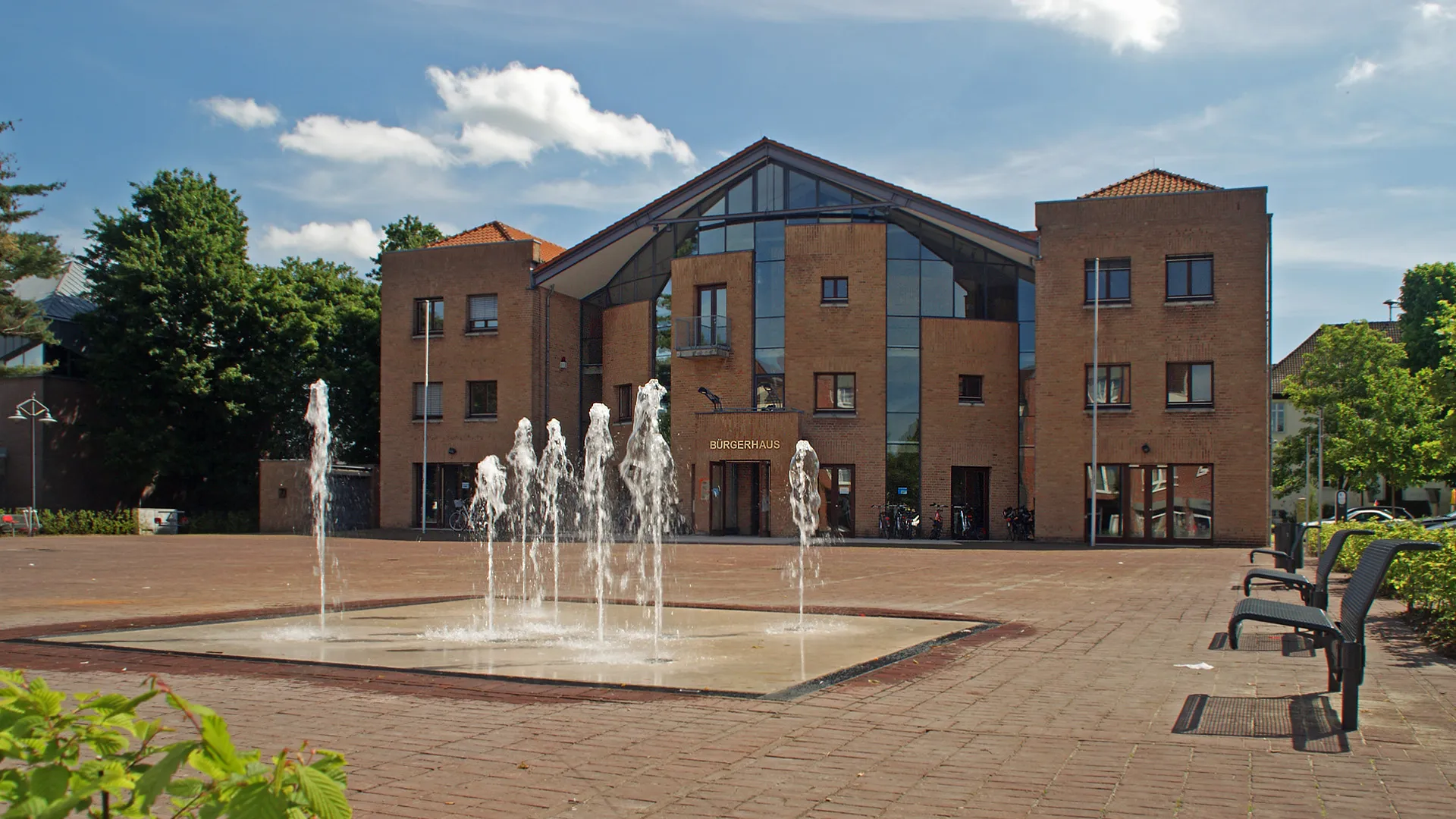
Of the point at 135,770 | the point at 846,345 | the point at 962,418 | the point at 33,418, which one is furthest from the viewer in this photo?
the point at 33,418

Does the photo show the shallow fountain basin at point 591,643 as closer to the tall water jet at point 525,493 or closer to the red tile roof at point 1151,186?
the tall water jet at point 525,493

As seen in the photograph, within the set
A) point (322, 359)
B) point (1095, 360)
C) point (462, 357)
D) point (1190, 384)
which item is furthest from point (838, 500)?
point (322, 359)

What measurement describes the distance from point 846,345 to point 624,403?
9.34 metres

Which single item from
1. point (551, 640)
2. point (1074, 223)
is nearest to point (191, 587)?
point (551, 640)

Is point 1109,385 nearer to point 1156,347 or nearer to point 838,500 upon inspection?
point 1156,347

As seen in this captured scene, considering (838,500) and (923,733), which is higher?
(923,733)

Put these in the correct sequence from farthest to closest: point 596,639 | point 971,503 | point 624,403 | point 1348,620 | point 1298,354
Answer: point 1298,354
point 624,403
point 971,503
point 596,639
point 1348,620

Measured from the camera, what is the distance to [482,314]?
43.5m

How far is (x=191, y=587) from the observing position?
17219mm

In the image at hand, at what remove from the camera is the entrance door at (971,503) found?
37844mm

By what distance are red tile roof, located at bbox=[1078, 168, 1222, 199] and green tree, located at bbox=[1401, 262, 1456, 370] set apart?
30679 mm

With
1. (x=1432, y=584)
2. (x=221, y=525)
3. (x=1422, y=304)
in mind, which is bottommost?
(x=221, y=525)

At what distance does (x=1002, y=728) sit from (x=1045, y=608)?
25.3 ft

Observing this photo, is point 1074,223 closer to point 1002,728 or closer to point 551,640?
point 551,640
